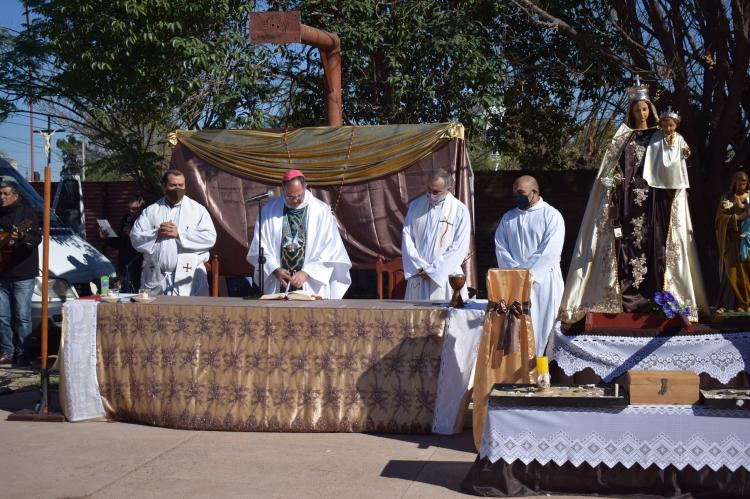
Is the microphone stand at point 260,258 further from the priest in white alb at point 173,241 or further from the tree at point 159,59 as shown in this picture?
the tree at point 159,59

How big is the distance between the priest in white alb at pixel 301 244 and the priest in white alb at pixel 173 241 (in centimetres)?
95

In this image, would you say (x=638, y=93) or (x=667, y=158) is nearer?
(x=667, y=158)

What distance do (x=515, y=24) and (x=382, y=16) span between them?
81.0 inches

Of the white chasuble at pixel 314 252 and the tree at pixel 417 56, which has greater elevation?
the tree at pixel 417 56

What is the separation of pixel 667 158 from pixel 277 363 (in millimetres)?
3339

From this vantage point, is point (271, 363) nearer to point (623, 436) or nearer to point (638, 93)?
point (623, 436)

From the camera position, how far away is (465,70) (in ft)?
40.4

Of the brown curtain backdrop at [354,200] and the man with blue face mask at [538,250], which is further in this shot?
the brown curtain backdrop at [354,200]

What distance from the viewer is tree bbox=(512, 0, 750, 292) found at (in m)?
11.4

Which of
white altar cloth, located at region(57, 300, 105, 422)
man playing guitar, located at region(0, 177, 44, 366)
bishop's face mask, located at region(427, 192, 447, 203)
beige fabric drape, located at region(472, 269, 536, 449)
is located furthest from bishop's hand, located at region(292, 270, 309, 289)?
man playing guitar, located at region(0, 177, 44, 366)

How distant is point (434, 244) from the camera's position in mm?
9156

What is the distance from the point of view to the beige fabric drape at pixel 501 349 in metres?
6.59

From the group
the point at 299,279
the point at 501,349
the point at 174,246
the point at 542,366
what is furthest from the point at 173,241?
the point at 542,366

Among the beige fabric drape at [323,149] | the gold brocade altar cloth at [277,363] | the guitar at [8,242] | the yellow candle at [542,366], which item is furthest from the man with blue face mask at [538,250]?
the guitar at [8,242]
